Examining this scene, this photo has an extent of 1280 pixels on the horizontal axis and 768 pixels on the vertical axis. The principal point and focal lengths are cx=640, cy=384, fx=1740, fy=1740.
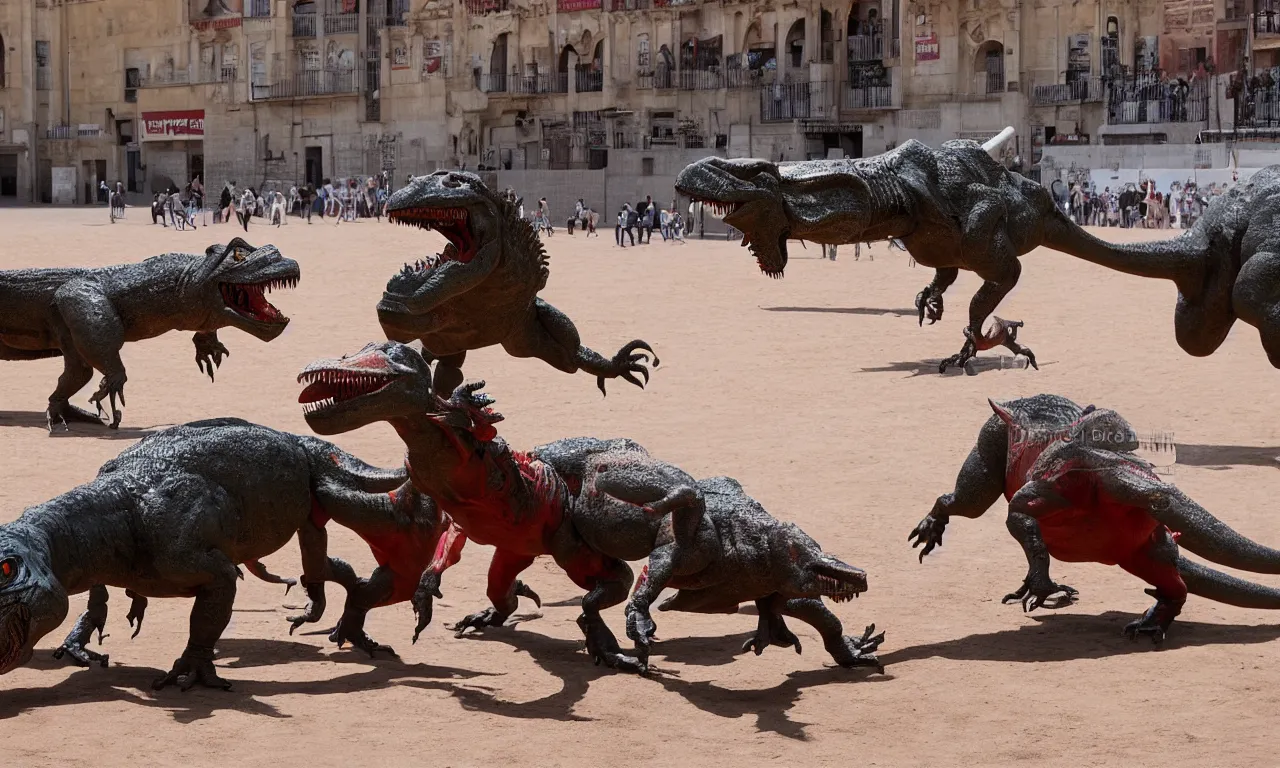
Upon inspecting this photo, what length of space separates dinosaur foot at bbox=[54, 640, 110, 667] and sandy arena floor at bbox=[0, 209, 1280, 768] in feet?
0.16

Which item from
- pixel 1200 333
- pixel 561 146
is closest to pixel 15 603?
pixel 1200 333

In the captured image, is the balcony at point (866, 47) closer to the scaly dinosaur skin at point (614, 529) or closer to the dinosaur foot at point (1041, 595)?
the dinosaur foot at point (1041, 595)

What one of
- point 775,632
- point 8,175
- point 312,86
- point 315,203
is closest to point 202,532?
point 775,632

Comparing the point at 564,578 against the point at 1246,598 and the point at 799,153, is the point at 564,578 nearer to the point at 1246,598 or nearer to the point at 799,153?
the point at 1246,598

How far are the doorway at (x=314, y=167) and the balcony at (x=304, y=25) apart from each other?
4458 mm

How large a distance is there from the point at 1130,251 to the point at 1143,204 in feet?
100

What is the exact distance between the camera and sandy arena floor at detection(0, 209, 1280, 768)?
23.1ft

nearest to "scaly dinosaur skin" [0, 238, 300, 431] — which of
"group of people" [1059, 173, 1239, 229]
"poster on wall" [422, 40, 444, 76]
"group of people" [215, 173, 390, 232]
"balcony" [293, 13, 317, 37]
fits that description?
"group of people" [1059, 173, 1239, 229]

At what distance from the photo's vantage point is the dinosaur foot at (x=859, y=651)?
26.9ft

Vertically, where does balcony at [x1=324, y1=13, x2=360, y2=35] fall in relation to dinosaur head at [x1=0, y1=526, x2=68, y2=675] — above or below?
above

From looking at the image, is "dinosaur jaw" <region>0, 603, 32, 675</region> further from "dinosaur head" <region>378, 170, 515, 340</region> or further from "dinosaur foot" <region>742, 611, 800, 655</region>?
"dinosaur foot" <region>742, 611, 800, 655</region>

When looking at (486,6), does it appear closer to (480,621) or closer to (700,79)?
(700,79)

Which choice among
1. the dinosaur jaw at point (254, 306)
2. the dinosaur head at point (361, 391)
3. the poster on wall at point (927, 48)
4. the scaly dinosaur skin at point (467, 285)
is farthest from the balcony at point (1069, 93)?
the dinosaur head at point (361, 391)

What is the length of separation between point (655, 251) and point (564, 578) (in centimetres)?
2994
